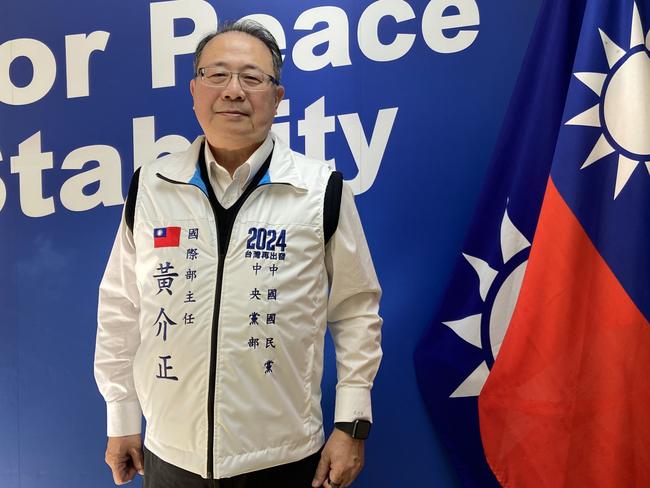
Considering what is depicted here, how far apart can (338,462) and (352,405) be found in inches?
5.1

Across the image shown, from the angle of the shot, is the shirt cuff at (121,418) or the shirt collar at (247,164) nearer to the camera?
the shirt collar at (247,164)

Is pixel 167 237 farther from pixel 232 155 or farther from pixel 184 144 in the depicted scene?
pixel 184 144

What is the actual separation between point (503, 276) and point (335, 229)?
1.88 ft

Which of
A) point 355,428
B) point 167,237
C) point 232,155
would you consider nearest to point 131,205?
point 167,237

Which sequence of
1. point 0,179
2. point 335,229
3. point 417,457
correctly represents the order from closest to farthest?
point 335,229 < point 417,457 < point 0,179

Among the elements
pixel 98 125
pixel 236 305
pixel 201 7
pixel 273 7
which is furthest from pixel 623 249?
pixel 98 125

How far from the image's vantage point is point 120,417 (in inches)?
59.5

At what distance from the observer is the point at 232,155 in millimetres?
1468

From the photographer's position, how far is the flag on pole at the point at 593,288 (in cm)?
149

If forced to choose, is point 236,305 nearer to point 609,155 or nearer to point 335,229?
point 335,229

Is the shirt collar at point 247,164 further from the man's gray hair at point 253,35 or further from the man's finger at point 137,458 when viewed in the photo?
the man's finger at point 137,458

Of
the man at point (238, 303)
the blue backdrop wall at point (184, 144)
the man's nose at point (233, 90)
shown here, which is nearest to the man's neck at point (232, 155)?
the man at point (238, 303)

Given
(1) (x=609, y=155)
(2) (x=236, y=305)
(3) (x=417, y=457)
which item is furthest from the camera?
(3) (x=417, y=457)

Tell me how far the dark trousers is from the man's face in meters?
0.74
